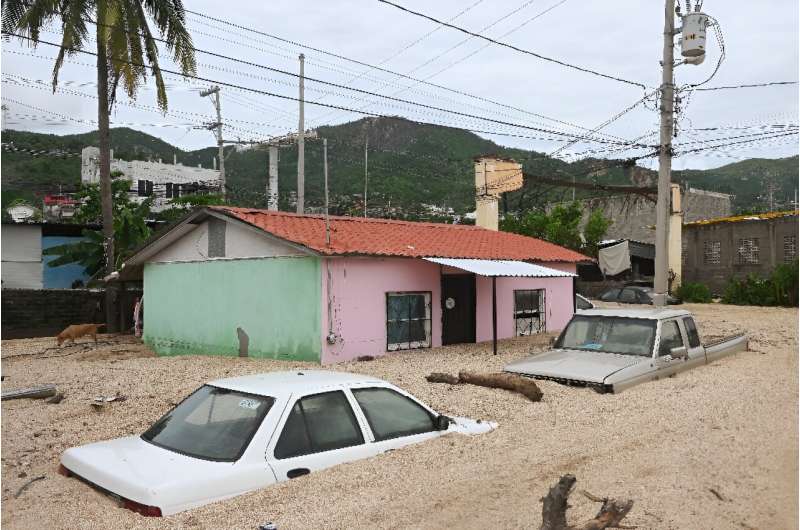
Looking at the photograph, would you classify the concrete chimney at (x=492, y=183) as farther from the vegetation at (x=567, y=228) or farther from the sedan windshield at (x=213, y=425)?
the sedan windshield at (x=213, y=425)

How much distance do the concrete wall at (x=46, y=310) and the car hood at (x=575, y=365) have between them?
696 inches

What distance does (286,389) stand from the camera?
541 centimetres

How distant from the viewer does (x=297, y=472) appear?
A: 16.6 feet

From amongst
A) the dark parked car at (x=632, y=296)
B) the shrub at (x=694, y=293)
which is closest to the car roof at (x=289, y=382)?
the dark parked car at (x=632, y=296)

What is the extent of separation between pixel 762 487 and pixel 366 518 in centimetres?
283

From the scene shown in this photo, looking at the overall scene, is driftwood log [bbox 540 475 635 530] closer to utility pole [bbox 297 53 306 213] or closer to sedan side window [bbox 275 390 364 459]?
sedan side window [bbox 275 390 364 459]

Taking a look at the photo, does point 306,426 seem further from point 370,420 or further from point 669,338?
point 669,338

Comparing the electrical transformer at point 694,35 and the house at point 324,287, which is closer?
the house at point 324,287

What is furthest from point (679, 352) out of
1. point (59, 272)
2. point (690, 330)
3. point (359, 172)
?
point (359, 172)

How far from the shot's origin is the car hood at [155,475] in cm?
442

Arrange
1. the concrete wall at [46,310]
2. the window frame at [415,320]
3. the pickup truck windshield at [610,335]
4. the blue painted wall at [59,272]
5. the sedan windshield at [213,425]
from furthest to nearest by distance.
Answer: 1. the blue painted wall at [59,272]
2. the concrete wall at [46,310]
3. the window frame at [415,320]
4. the pickup truck windshield at [610,335]
5. the sedan windshield at [213,425]

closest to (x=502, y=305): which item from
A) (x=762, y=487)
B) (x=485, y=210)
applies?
(x=485, y=210)

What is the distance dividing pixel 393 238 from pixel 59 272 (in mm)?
19729

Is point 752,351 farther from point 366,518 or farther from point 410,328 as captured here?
point 366,518
